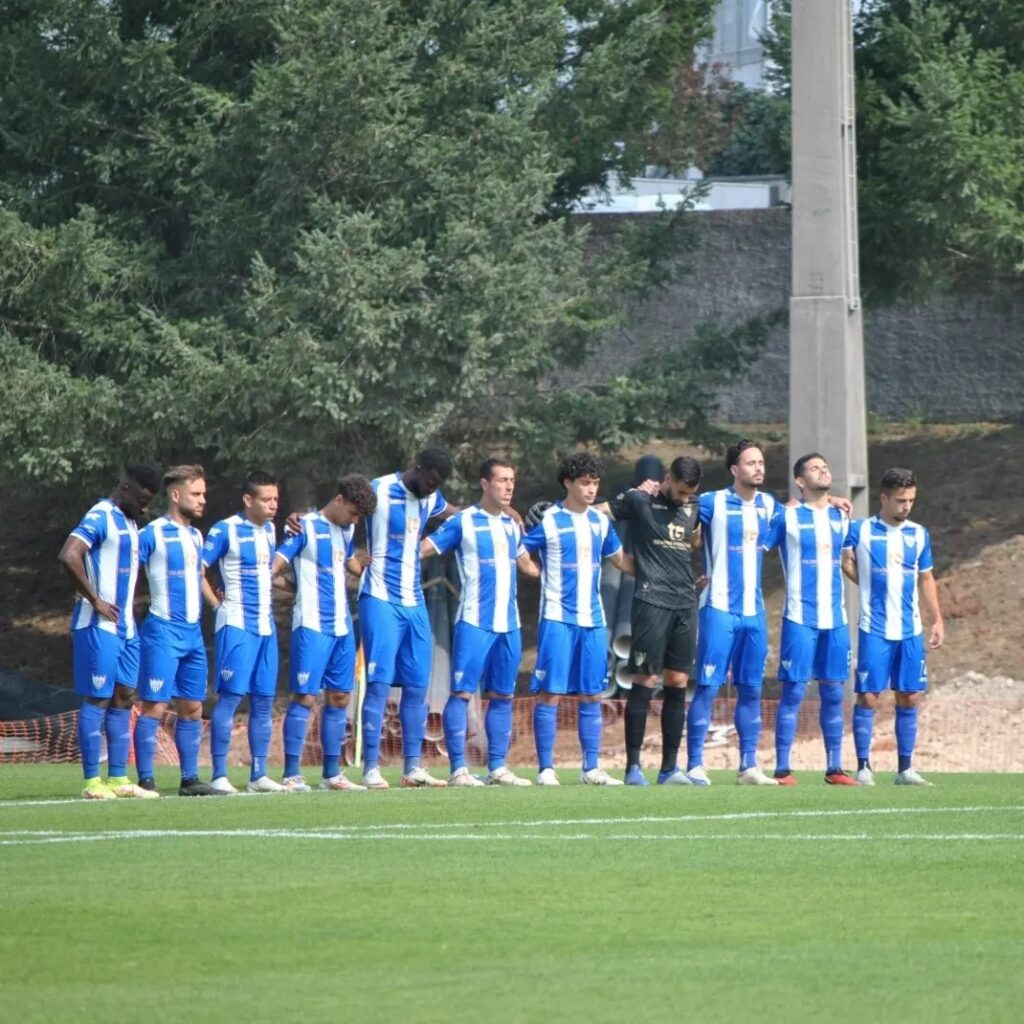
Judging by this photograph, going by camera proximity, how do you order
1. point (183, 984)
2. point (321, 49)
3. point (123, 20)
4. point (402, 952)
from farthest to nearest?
1. point (123, 20)
2. point (321, 49)
3. point (402, 952)
4. point (183, 984)

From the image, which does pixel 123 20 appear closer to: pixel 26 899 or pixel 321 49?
pixel 321 49

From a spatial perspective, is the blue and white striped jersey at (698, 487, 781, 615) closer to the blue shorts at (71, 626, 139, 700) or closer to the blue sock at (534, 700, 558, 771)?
the blue sock at (534, 700, 558, 771)

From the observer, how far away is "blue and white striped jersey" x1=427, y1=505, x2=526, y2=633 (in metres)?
15.4

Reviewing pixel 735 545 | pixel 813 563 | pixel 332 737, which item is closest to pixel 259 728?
pixel 332 737

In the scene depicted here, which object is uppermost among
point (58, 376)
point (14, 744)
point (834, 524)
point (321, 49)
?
point (321, 49)

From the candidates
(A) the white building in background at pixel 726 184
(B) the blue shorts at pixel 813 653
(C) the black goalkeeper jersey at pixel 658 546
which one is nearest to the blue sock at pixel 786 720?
(B) the blue shorts at pixel 813 653

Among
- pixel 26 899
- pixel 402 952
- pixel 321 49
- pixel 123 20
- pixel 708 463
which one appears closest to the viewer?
pixel 402 952

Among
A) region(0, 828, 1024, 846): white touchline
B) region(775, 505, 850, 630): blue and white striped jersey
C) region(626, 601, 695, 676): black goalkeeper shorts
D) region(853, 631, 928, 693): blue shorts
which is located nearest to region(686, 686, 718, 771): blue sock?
region(626, 601, 695, 676): black goalkeeper shorts

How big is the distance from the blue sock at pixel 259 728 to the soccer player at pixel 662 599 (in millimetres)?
2483

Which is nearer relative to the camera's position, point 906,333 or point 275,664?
point 275,664

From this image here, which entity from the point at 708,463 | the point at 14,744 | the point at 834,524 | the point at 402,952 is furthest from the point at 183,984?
the point at 708,463

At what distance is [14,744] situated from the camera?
76.6 feet

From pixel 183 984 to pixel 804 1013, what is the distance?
195cm

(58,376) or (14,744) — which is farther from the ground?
(58,376)
